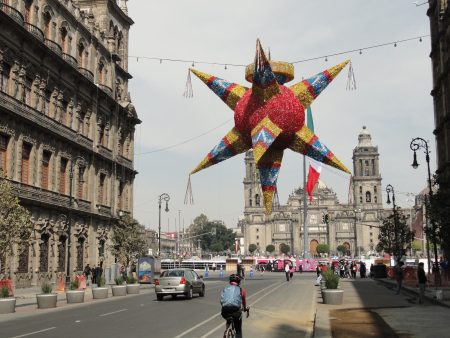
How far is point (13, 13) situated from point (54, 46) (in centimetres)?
527

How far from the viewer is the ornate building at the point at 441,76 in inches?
1779

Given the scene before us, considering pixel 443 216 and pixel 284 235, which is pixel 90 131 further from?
pixel 284 235

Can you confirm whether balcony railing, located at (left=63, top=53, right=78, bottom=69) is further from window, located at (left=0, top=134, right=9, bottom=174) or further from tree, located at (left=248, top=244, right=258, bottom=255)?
tree, located at (left=248, top=244, right=258, bottom=255)

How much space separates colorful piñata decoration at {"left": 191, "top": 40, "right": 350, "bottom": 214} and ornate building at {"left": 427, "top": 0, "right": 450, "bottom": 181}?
2921cm

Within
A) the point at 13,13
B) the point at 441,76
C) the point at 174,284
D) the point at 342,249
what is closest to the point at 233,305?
the point at 174,284

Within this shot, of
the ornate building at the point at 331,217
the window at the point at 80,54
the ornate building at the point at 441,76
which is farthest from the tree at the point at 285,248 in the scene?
the window at the point at 80,54

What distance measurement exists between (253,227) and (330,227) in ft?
75.8

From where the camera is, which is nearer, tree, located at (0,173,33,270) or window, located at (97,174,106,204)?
tree, located at (0,173,33,270)

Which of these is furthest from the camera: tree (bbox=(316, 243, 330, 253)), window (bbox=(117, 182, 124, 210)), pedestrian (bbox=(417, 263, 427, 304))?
tree (bbox=(316, 243, 330, 253))

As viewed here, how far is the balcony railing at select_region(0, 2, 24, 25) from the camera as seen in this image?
3067 centimetres

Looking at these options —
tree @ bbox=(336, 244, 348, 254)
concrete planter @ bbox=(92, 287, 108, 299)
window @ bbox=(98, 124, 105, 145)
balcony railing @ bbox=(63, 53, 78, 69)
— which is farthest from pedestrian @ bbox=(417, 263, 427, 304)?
tree @ bbox=(336, 244, 348, 254)

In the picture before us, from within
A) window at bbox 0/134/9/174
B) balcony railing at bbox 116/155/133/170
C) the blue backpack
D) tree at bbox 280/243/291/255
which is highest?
balcony railing at bbox 116/155/133/170

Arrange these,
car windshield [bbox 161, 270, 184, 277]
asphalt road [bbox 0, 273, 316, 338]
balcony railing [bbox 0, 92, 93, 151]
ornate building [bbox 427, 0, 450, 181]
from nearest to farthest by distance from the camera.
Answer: asphalt road [bbox 0, 273, 316, 338], car windshield [bbox 161, 270, 184, 277], balcony railing [bbox 0, 92, 93, 151], ornate building [bbox 427, 0, 450, 181]

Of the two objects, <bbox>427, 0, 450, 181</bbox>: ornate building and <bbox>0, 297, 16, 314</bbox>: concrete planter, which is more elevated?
<bbox>427, 0, 450, 181</bbox>: ornate building
